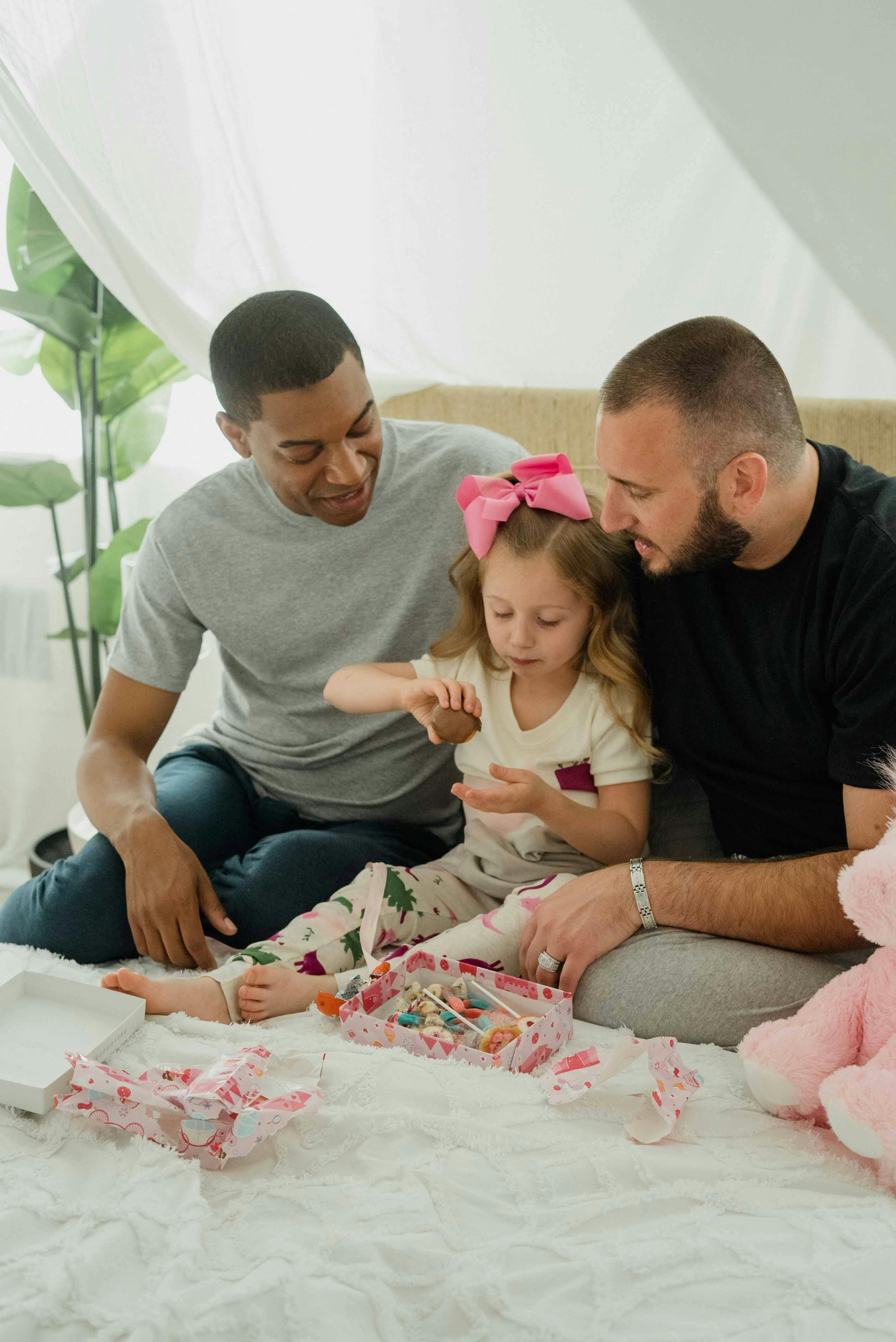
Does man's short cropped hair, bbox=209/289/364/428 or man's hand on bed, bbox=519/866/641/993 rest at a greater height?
man's short cropped hair, bbox=209/289/364/428

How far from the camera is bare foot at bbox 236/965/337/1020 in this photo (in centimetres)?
137

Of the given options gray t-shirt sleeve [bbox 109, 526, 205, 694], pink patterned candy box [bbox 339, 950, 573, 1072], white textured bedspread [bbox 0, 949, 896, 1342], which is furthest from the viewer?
gray t-shirt sleeve [bbox 109, 526, 205, 694]

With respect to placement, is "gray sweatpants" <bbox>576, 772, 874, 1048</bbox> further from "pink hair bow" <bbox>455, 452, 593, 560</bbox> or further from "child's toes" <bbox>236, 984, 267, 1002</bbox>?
"pink hair bow" <bbox>455, 452, 593, 560</bbox>

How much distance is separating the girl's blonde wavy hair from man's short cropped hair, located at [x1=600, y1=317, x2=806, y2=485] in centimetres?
20

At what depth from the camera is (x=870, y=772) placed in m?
1.30

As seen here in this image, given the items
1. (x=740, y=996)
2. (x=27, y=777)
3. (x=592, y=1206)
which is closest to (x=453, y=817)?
(x=740, y=996)

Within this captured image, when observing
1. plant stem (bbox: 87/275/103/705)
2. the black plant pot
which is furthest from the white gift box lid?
plant stem (bbox: 87/275/103/705)

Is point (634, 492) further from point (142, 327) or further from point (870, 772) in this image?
point (142, 327)

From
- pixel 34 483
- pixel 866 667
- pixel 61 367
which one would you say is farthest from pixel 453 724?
pixel 61 367

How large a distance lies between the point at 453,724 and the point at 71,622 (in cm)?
136

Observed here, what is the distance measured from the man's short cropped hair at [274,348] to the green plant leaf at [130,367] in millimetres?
739

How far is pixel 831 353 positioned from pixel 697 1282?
61.1 inches

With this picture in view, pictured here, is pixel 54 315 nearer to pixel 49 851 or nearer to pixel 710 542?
pixel 49 851

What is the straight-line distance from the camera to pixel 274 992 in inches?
54.2
